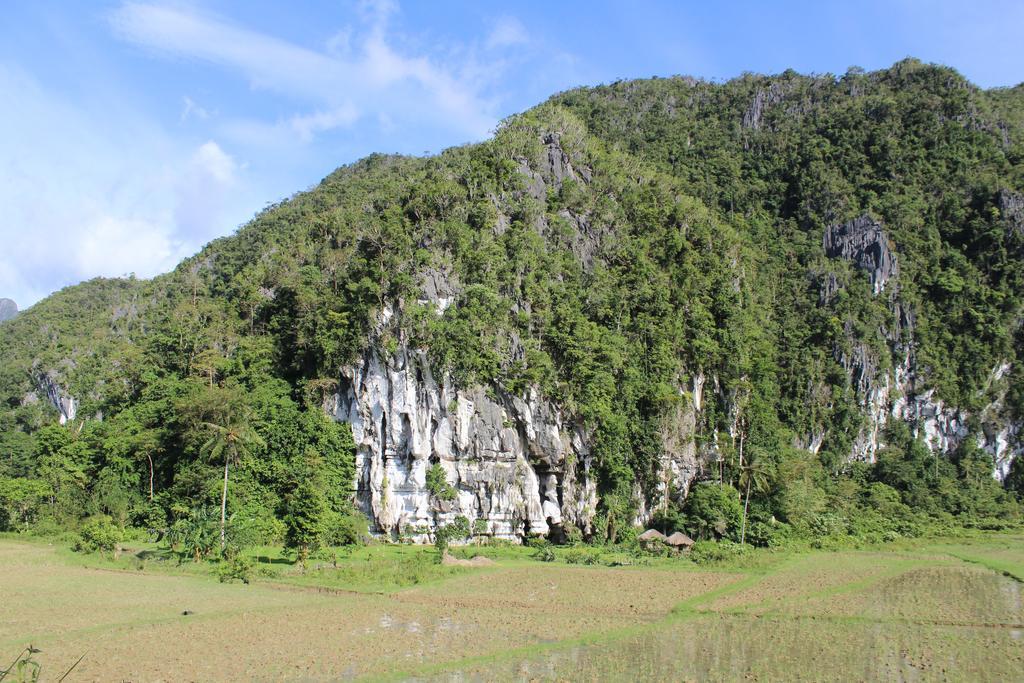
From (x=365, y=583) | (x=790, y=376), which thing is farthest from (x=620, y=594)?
(x=790, y=376)

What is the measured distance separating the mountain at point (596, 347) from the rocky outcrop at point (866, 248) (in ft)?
0.75

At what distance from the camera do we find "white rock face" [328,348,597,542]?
40438mm

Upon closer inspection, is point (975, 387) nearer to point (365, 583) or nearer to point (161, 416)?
point (365, 583)

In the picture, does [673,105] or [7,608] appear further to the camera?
[673,105]

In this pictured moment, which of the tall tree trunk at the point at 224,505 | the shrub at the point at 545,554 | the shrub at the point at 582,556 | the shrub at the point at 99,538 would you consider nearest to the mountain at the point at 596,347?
the tall tree trunk at the point at 224,505

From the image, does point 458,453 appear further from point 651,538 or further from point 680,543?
point 680,543

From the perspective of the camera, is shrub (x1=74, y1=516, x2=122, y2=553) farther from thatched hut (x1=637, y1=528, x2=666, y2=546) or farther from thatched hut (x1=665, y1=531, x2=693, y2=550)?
thatched hut (x1=665, y1=531, x2=693, y2=550)

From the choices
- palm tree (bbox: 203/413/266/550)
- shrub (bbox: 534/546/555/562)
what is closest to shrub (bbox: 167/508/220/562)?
palm tree (bbox: 203/413/266/550)

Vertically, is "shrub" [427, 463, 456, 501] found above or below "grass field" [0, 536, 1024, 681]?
above

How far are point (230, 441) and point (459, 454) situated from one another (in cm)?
1140

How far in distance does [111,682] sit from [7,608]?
28.5 feet

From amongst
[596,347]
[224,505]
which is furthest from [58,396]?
[596,347]

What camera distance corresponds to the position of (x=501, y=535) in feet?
133

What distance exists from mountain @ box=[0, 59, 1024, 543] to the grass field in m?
10.0
